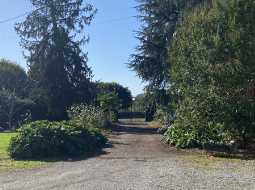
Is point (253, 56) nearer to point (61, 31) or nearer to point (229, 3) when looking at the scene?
point (229, 3)

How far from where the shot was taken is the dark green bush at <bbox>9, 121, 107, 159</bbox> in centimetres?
1703

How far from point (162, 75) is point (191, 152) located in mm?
18760

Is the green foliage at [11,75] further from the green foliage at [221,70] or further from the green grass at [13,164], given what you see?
the green grass at [13,164]

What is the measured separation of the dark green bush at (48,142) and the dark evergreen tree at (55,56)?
80.9ft

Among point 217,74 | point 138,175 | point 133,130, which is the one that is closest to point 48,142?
point 138,175

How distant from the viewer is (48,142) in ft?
57.4

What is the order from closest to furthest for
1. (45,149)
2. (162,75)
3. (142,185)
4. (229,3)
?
(142,185) < (45,149) < (229,3) < (162,75)

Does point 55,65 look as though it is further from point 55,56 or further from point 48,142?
point 48,142

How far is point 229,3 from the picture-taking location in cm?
1845

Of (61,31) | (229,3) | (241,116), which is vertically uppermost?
(61,31)

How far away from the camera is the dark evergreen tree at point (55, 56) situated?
43.5 metres

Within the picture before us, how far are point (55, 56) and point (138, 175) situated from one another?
32.8 m

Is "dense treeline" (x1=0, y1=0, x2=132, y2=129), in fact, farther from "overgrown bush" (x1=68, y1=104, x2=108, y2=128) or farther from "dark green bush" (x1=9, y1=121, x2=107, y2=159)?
"dark green bush" (x1=9, y1=121, x2=107, y2=159)

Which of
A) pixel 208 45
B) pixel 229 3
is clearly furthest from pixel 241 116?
pixel 229 3
